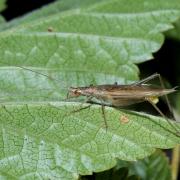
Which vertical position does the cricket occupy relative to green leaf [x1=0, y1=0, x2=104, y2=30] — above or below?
below

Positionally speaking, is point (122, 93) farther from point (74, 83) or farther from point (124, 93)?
point (74, 83)

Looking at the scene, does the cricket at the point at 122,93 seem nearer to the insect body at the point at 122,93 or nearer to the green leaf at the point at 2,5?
the insect body at the point at 122,93

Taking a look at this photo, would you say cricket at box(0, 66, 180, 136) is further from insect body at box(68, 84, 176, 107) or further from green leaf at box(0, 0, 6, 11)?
green leaf at box(0, 0, 6, 11)

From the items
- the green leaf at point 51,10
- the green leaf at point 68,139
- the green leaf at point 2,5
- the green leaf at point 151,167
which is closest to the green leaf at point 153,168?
the green leaf at point 151,167

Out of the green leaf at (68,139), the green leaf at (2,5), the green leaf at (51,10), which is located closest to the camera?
the green leaf at (68,139)

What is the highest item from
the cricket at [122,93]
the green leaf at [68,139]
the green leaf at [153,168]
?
the cricket at [122,93]

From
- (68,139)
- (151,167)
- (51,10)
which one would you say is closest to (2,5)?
(51,10)

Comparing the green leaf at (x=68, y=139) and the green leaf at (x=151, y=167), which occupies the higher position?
the green leaf at (x=68, y=139)

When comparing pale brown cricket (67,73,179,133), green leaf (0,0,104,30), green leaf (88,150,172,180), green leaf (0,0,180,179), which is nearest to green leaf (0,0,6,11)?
green leaf (0,0,104,30)
